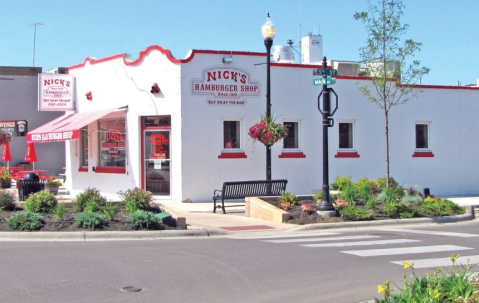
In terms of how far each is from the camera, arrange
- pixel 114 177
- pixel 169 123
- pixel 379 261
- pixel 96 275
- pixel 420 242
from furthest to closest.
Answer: pixel 114 177, pixel 169 123, pixel 420 242, pixel 379 261, pixel 96 275

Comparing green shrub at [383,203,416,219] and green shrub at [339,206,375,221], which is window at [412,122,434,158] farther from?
green shrub at [339,206,375,221]

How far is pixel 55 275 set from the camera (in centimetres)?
821

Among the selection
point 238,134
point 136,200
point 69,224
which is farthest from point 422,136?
point 69,224

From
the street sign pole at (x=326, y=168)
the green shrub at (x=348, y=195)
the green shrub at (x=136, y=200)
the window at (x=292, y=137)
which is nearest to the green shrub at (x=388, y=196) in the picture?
the green shrub at (x=348, y=195)

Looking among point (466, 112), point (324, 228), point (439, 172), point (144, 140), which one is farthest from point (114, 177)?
point (466, 112)

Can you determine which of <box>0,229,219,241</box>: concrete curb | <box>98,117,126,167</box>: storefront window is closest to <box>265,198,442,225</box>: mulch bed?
<box>0,229,219,241</box>: concrete curb

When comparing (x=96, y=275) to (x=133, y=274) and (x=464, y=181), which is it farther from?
(x=464, y=181)

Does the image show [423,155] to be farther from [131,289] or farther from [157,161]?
[131,289]

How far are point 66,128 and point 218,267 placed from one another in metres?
15.0

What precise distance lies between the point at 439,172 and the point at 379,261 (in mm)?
16566

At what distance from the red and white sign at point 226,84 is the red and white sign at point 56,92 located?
698 centimetres

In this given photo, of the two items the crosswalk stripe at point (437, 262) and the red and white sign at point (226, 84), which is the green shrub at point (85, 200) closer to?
the red and white sign at point (226, 84)

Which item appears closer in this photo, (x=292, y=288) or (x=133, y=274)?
(x=292, y=288)

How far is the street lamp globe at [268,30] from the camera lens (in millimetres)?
18188
